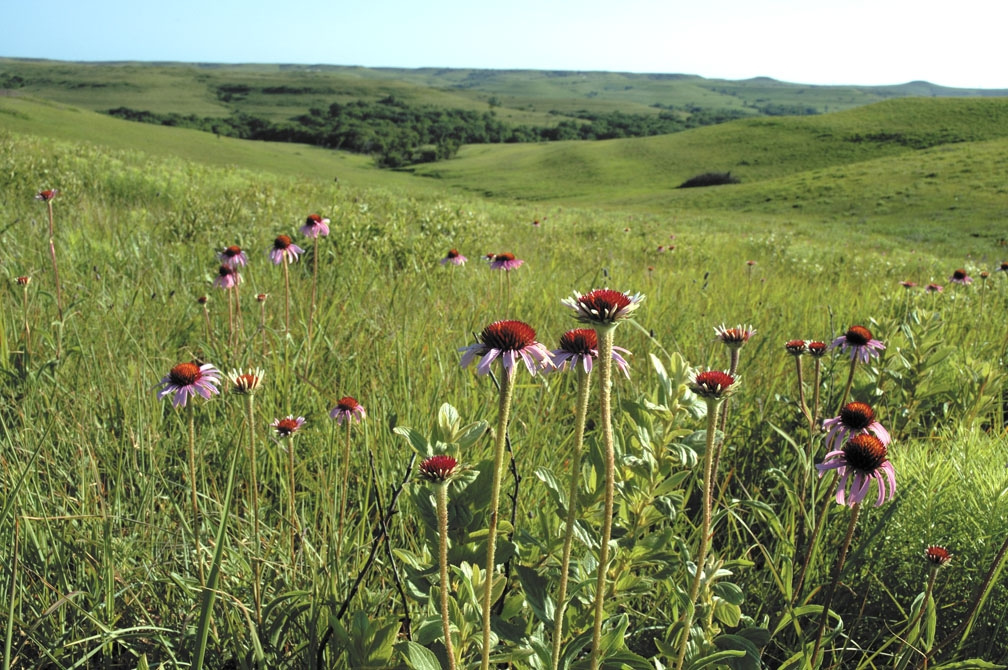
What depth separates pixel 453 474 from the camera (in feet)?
2.77

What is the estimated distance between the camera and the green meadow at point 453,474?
3.74 ft

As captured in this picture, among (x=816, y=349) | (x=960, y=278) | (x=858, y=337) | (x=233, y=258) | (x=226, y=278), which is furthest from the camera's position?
(x=960, y=278)

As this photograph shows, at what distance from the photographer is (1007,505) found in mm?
1553

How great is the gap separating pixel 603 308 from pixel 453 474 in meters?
0.32

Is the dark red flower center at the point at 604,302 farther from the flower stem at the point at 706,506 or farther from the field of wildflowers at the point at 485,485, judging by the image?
the flower stem at the point at 706,506

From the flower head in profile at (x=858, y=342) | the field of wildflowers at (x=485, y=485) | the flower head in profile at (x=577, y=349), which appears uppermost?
the flower head in profile at (x=577, y=349)

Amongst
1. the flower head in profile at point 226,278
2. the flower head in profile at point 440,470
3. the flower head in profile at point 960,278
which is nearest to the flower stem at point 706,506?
the flower head in profile at point 440,470

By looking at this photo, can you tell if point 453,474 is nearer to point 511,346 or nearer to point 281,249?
point 511,346

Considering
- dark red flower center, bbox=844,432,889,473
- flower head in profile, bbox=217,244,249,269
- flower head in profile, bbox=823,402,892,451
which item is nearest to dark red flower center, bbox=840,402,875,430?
flower head in profile, bbox=823,402,892,451

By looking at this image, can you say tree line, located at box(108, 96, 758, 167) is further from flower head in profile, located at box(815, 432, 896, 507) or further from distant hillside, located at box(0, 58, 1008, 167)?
flower head in profile, located at box(815, 432, 896, 507)

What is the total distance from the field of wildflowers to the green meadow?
1 cm

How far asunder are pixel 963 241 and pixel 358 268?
88.2 ft

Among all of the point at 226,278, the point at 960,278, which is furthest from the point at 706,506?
the point at 960,278

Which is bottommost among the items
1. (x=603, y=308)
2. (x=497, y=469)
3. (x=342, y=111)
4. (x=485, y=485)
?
(x=485, y=485)
